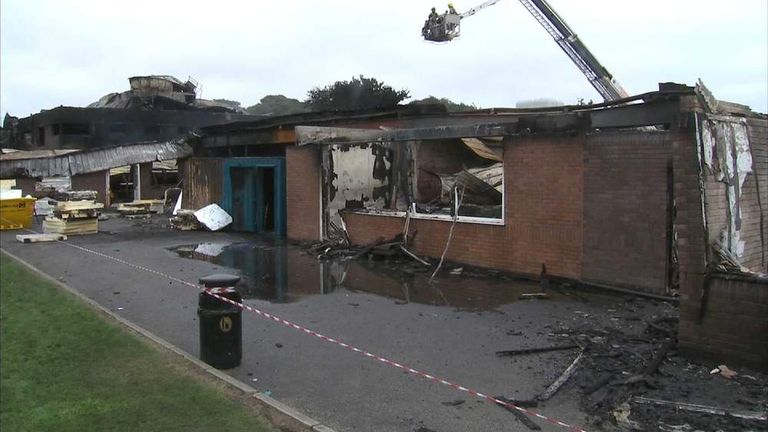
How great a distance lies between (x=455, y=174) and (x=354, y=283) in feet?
15.2

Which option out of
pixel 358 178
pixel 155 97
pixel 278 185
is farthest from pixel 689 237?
pixel 155 97

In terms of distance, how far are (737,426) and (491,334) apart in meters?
3.30

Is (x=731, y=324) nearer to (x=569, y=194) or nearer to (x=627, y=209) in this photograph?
(x=627, y=209)

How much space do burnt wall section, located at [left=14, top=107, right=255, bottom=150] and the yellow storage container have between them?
2347cm

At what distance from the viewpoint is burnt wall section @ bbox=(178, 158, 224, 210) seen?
72.1 ft

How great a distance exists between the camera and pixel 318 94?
190 feet

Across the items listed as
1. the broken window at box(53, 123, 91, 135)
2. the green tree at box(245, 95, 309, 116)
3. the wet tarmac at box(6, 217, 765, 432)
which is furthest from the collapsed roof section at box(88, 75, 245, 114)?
the wet tarmac at box(6, 217, 765, 432)

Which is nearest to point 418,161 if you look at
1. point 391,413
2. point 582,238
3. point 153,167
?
point 582,238

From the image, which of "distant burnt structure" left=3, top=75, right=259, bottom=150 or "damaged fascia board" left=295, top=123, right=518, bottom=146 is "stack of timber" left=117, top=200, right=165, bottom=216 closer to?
"damaged fascia board" left=295, top=123, right=518, bottom=146

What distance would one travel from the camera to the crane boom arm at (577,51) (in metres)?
27.9

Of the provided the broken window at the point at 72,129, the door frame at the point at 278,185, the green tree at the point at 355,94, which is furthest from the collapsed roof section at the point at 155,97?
the door frame at the point at 278,185

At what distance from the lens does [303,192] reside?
17.1m

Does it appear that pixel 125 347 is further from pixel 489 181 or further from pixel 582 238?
pixel 489 181

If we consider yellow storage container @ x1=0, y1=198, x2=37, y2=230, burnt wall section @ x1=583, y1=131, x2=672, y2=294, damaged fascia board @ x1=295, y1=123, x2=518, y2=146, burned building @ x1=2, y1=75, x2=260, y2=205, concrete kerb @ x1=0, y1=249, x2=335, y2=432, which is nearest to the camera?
concrete kerb @ x1=0, y1=249, x2=335, y2=432
